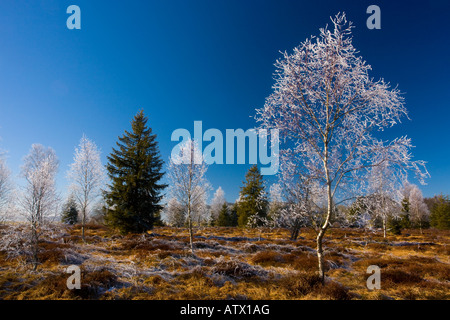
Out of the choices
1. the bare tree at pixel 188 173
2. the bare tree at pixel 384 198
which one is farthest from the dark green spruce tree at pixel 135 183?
the bare tree at pixel 384 198

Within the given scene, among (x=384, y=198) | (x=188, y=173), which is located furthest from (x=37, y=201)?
(x=384, y=198)

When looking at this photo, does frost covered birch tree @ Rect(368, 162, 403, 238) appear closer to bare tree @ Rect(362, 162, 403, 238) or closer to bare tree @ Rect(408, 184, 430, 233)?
bare tree @ Rect(362, 162, 403, 238)

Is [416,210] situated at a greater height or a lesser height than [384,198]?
lesser

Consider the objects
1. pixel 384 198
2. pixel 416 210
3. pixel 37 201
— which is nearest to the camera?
pixel 384 198

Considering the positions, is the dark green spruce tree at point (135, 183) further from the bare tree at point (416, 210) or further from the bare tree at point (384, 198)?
the bare tree at point (416, 210)

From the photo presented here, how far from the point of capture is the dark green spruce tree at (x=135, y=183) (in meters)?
18.8

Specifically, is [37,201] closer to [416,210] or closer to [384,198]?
[384,198]

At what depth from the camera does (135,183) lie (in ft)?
63.7

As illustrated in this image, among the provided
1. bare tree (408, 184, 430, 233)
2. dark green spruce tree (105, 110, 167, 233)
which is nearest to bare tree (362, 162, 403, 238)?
dark green spruce tree (105, 110, 167, 233)

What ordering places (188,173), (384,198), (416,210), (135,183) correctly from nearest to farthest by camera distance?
(384,198)
(188,173)
(135,183)
(416,210)

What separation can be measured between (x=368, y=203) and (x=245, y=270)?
560cm

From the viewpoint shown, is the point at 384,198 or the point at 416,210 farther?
the point at 416,210

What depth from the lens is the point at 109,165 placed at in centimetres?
2022
